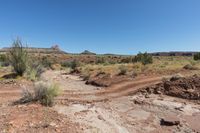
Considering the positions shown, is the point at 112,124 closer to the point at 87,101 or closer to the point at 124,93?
the point at 87,101

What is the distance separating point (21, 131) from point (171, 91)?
30.2 ft

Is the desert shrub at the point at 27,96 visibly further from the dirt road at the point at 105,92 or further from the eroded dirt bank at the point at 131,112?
the dirt road at the point at 105,92

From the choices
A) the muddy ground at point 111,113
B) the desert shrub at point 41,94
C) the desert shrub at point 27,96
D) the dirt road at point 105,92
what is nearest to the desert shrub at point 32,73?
the dirt road at point 105,92

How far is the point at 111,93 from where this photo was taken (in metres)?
14.3

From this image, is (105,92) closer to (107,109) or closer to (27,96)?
(107,109)

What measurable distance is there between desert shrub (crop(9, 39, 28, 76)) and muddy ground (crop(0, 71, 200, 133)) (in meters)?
5.19

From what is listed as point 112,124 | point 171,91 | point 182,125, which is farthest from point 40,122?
point 171,91

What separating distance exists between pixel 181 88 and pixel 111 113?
19.2 ft

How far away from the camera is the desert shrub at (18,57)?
1950 centimetres

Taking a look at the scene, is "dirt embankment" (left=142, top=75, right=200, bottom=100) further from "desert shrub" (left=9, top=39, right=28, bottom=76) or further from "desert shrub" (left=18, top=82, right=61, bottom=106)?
"desert shrub" (left=9, top=39, right=28, bottom=76)

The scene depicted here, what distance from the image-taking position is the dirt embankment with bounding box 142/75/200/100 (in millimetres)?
13148

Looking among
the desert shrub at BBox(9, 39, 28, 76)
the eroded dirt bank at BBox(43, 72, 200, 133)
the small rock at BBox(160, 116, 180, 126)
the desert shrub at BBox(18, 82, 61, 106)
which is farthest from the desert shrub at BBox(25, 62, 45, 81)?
the small rock at BBox(160, 116, 180, 126)

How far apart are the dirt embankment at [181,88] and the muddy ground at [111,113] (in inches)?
2.2

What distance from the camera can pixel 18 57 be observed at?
19875 millimetres
